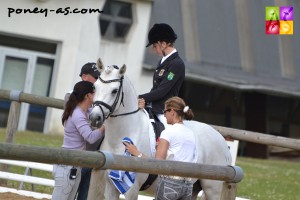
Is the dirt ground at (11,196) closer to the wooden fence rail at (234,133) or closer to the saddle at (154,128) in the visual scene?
the wooden fence rail at (234,133)

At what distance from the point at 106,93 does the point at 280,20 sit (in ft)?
71.5

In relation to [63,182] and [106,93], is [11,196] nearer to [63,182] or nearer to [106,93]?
[63,182]

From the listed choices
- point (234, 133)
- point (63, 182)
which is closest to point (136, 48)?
point (234, 133)

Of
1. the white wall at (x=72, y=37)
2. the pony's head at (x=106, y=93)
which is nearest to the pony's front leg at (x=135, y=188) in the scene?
the pony's head at (x=106, y=93)

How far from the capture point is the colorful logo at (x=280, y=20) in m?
28.9

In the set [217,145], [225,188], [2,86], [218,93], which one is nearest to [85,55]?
[2,86]

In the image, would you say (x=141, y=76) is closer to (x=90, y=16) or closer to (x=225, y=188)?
(x=90, y=16)

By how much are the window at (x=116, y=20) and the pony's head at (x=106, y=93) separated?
20653mm

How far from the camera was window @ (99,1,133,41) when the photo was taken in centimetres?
2962

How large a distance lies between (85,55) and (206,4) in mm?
4669

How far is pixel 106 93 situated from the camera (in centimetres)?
877

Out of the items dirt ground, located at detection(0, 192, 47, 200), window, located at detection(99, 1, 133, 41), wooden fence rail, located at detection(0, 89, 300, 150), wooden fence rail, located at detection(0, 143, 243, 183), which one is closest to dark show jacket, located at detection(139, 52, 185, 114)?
wooden fence rail, located at detection(0, 89, 300, 150)

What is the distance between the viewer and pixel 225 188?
25.7 ft

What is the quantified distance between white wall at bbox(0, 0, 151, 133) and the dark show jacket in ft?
62.0
